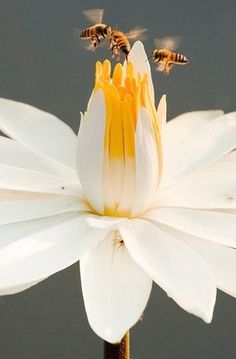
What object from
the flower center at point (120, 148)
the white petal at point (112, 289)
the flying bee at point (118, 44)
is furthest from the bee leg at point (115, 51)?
the white petal at point (112, 289)

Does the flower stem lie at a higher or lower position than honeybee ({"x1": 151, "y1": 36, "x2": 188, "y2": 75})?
lower

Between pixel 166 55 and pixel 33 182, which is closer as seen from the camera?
pixel 33 182

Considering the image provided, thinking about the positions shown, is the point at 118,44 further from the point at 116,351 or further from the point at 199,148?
the point at 116,351

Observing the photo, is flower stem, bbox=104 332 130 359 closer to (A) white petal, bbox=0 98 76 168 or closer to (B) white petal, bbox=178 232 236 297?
(B) white petal, bbox=178 232 236 297

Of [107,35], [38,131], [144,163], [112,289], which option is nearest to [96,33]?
[107,35]

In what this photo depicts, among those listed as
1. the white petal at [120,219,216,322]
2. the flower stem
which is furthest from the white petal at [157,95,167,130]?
the flower stem

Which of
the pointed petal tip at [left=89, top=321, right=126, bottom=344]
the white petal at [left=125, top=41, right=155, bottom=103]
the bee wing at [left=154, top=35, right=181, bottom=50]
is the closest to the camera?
the pointed petal tip at [left=89, top=321, right=126, bottom=344]
